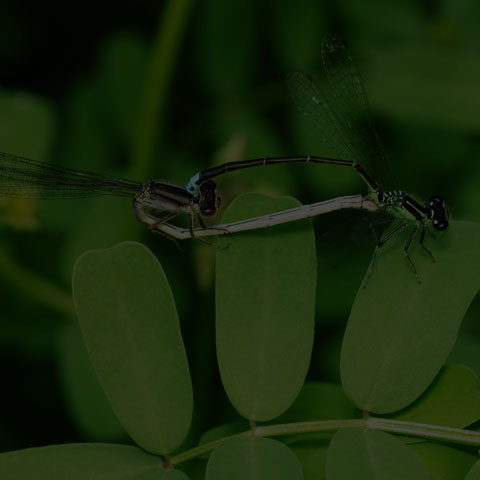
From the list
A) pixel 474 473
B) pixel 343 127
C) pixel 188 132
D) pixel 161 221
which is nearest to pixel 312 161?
pixel 343 127

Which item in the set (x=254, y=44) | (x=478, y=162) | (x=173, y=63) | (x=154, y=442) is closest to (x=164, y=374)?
(x=154, y=442)

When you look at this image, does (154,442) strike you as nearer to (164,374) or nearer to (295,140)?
(164,374)

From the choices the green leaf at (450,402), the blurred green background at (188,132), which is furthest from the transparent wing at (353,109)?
the green leaf at (450,402)

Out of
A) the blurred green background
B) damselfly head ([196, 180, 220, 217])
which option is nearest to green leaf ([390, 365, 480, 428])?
the blurred green background

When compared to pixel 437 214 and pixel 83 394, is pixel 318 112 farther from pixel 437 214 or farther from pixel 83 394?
pixel 83 394

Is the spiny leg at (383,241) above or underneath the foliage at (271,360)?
above

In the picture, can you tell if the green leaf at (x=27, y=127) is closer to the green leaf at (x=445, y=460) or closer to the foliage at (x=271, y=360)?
the foliage at (x=271, y=360)
